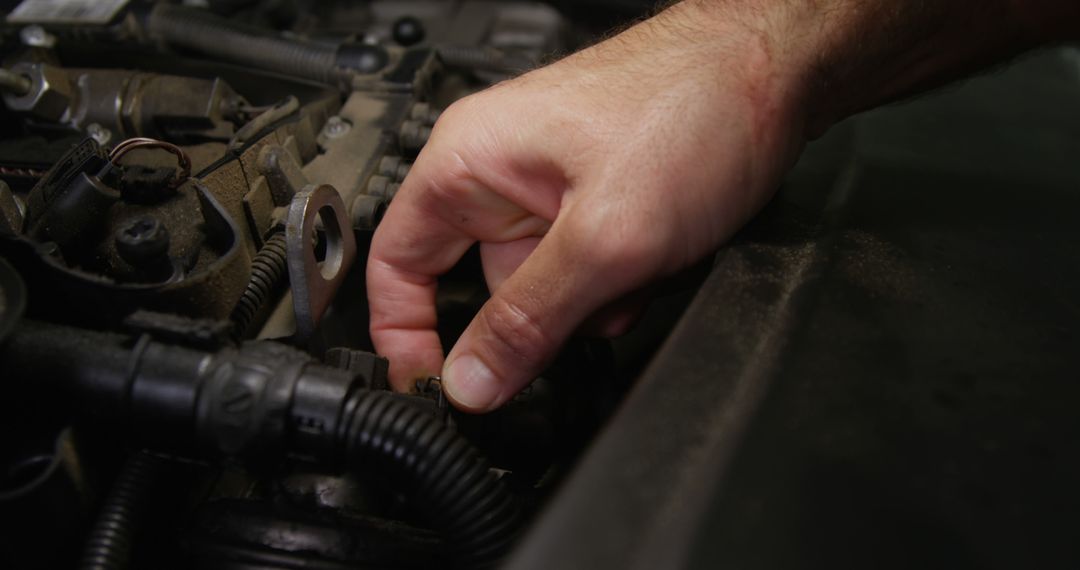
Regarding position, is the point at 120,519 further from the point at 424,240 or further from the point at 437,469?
A: the point at 424,240

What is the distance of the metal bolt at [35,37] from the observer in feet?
4.21

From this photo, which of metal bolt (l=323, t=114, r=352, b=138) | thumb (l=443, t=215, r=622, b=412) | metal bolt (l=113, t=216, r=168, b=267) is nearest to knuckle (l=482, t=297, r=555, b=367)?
thumb (l=443, t=215, r=622, b=412)

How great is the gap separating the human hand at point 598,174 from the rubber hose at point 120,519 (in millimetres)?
306

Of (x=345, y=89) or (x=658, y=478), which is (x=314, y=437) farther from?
(x=345, y=89)

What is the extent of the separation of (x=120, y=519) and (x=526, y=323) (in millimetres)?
409

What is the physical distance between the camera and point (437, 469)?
63 cm

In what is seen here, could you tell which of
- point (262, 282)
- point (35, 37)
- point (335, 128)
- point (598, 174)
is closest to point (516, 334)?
point (598, 174)

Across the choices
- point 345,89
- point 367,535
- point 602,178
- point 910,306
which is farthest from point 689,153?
point 345,89

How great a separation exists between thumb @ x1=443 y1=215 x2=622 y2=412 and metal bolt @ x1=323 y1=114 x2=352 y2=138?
0.49 m

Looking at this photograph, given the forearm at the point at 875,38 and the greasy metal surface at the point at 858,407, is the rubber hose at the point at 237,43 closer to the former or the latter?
the forearm at the point at 875,38

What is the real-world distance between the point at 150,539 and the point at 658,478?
51 centimetres

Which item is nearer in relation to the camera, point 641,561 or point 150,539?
point 641,561

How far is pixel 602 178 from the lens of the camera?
0.74 m

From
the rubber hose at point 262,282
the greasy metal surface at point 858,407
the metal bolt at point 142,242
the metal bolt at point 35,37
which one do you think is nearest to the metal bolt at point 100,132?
the metal bolt at point 35,37
